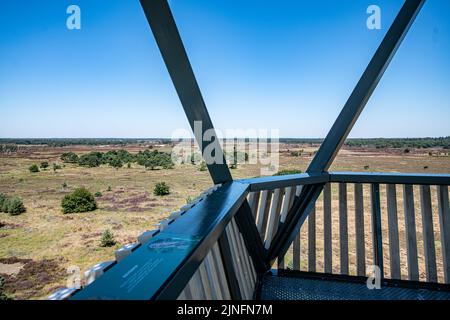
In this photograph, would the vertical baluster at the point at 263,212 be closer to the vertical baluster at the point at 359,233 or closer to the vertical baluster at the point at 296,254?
the vertical baluster at the point at 296,254

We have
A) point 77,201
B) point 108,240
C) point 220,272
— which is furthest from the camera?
point 77,201

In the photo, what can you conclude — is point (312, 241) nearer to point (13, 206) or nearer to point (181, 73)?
point (181, 73)

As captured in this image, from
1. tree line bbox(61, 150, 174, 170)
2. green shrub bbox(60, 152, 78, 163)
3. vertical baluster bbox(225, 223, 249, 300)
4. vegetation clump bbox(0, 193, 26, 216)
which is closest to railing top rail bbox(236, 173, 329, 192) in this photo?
vertical baluster bbox(225, 223, 249, 300)

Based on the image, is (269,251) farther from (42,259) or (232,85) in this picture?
(42,259)

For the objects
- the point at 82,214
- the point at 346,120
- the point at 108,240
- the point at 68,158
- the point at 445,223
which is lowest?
the point at 108,240

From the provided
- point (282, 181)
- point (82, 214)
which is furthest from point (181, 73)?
point (82, 214)

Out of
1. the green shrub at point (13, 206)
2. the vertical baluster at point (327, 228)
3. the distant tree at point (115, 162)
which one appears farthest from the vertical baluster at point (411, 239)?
the distant tree at point (115, 162)
